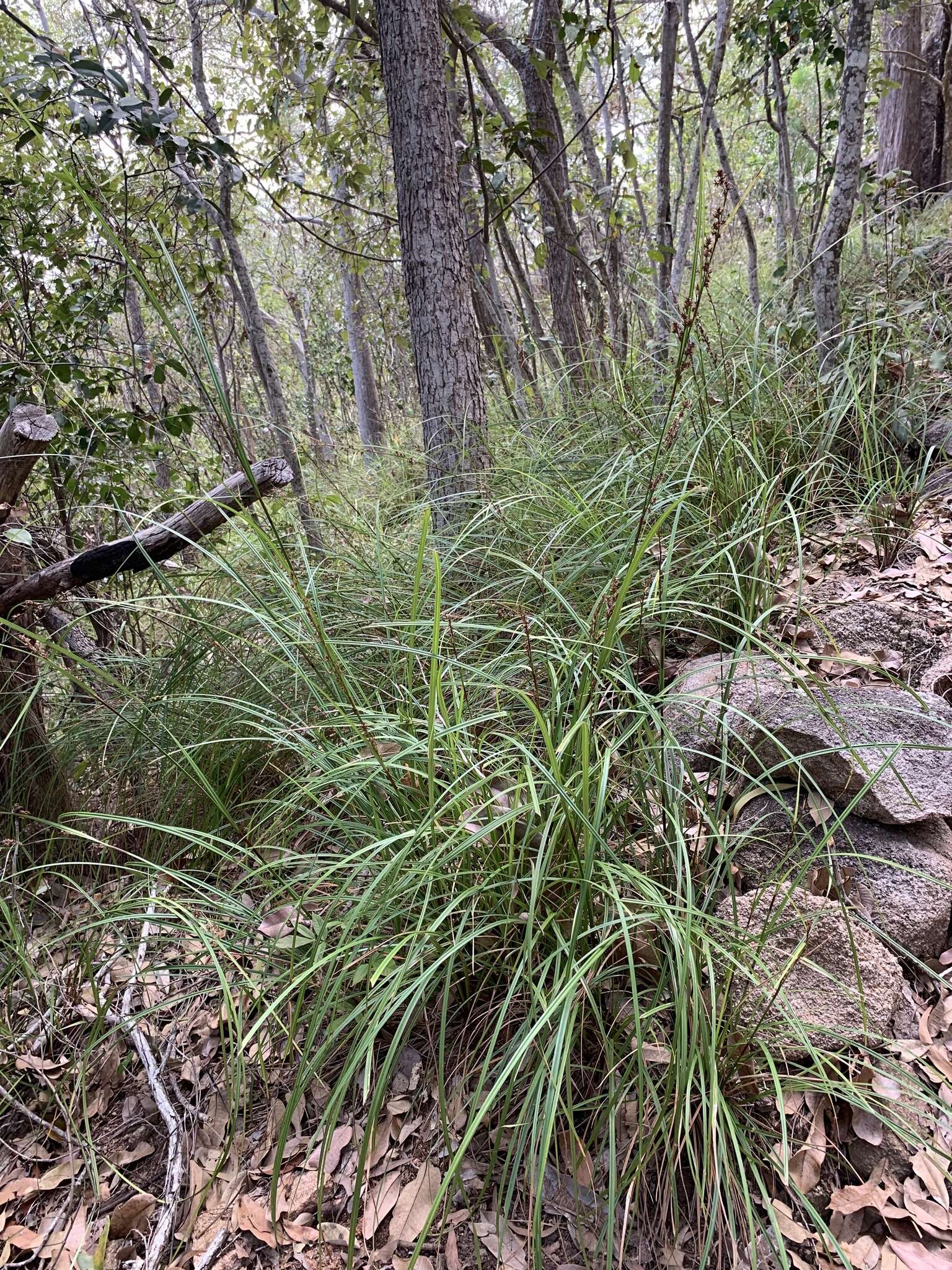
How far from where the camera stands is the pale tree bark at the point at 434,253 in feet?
9.73

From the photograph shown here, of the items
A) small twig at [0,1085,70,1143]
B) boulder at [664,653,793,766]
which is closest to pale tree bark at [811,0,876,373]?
boulder at [664,653,793,766]

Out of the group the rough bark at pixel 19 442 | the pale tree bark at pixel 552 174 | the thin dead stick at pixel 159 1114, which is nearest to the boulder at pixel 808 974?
the thin dead stick at pixel 159 1114

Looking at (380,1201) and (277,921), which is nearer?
(380,1201)

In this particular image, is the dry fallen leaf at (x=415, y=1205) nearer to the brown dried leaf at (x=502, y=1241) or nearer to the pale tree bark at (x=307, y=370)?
the brown dried leaf at (x=502, y=1241)

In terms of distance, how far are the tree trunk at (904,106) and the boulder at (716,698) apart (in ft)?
19.8

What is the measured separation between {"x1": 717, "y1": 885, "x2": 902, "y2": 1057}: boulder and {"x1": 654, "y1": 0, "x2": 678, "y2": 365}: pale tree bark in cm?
256

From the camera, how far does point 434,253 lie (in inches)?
123

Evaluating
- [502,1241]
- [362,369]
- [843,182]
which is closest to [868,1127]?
[502,1241]

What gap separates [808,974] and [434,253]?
9.70ft

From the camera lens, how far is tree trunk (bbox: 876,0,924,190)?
593 centimetres

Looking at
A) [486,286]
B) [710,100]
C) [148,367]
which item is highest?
[710,100]

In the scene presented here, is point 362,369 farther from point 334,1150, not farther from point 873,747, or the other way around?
point 334,1150

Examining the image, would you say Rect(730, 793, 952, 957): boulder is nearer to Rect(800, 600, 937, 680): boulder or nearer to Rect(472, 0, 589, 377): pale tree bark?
Rect(800, 600, 937, 680): boulder

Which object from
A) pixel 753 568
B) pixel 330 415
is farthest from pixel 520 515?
pixel 330 415
